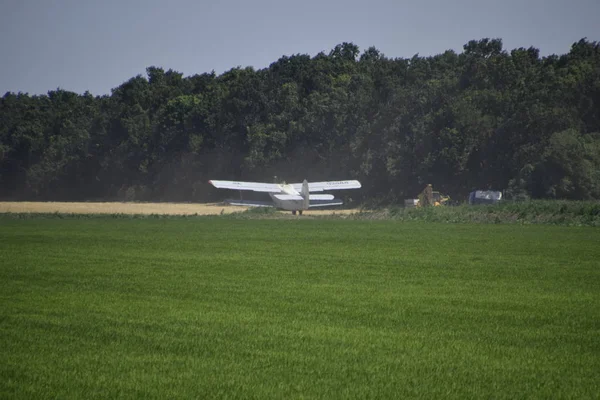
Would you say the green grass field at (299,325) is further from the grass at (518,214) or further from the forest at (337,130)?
the forest at (337,130)

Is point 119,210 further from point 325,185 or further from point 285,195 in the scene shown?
point 325,185

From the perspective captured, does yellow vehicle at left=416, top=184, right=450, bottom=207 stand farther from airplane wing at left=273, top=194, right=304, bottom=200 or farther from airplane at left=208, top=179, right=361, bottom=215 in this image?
airplane wing at left=273, top=194, right=304, bottom=200

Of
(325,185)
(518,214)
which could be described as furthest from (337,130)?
(518,214)

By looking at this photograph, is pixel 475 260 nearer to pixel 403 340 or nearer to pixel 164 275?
pixel 164 275

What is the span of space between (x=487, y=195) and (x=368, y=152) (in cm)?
2179

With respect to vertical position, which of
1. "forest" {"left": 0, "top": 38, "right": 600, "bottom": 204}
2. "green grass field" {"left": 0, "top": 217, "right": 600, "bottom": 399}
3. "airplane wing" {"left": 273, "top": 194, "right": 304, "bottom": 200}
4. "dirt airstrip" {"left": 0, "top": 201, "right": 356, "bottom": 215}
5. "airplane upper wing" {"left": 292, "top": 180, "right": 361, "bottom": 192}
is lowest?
"green grass field" {"left": 0, "top": 217, "right": 600, "bottom": 399}

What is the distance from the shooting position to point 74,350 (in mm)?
10906

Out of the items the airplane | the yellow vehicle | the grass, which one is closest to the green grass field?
the grass

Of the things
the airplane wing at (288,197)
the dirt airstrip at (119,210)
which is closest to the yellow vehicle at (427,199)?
the dirt airstrip at (119,210)

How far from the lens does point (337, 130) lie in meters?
93.1

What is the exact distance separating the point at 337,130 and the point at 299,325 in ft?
265

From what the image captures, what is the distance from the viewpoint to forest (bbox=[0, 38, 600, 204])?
73.4 m

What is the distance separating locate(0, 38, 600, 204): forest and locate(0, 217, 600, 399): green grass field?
4712 cm

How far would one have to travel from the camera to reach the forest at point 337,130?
73.4 m
